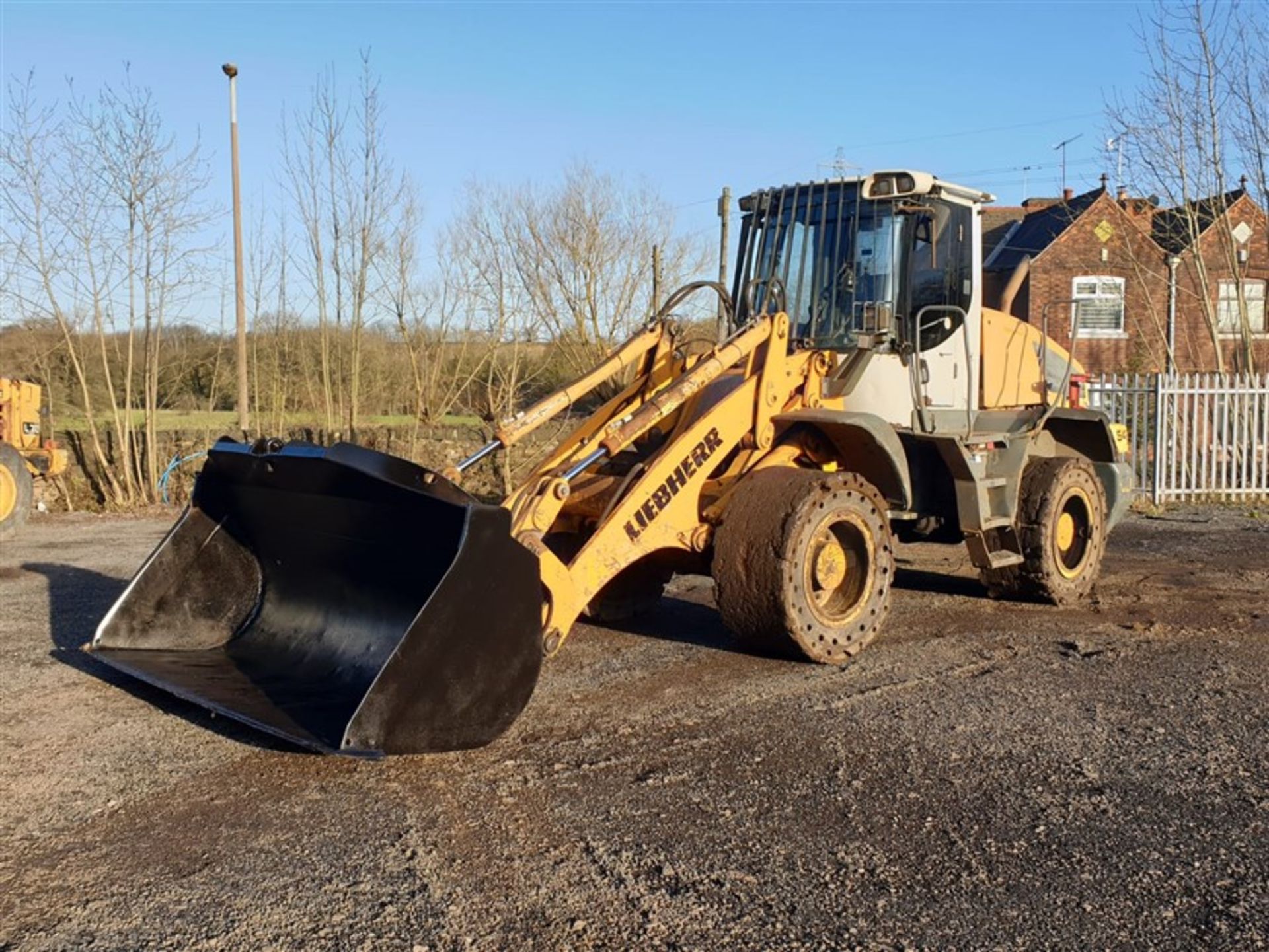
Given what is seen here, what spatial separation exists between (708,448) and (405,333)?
12.8m

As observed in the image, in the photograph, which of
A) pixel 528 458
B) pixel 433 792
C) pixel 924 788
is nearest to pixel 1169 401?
pixel 528 458

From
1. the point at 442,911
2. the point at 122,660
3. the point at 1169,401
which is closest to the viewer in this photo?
the point at 442,911

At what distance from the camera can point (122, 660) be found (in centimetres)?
599

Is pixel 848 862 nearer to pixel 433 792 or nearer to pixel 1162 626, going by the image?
pixel 433 792

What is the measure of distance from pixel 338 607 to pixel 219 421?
1482cm

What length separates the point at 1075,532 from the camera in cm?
900

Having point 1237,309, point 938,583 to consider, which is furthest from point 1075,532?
point 1237,309

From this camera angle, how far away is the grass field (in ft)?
60.4

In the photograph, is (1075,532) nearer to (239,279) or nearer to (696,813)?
(696,813)

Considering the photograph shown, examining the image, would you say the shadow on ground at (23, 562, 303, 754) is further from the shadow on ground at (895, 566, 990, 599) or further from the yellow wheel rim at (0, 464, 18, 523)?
the shadow on ground at (895, 566, 990, 599)

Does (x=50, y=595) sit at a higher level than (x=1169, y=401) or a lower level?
lower

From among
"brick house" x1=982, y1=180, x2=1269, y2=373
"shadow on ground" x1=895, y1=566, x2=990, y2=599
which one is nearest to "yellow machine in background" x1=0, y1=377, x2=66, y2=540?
"shadow on ground" x1=895, y1=566, x2=990, y2=599

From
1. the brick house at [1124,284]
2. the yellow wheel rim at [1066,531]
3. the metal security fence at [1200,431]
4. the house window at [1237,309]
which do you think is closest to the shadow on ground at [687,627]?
the yellow wheel rim at [1066,531]

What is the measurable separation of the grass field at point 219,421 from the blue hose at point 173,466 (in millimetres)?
673
